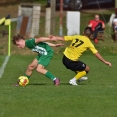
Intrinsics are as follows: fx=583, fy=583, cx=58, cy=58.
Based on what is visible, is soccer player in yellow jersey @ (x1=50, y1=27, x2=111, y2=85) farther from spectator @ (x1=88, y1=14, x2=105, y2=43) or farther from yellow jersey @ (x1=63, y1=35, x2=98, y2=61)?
spectator @ (x1=88, y1=14, x2=105, y2=43)

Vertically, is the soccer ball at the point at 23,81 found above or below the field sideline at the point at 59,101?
below

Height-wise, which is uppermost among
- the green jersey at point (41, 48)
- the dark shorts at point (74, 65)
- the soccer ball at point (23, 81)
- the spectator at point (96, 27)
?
the green jersey at point (41, 48)

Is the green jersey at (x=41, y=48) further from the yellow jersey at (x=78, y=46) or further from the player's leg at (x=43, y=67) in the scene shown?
the yellow jersey at (x=78, y=46)

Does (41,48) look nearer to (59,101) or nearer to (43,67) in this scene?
(43,67)

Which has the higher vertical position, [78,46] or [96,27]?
[78,46]

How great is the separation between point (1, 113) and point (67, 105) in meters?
1.27

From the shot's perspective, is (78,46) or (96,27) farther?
(96,27)

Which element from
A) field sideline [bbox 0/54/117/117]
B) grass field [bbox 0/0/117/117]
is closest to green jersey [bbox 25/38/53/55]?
grass field [bbox 0/0/117/117]

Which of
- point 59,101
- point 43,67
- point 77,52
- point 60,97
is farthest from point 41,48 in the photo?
point 59,101

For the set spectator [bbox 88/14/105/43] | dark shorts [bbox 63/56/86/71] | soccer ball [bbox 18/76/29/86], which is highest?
dark shorts [bbox 63/56/86/71]

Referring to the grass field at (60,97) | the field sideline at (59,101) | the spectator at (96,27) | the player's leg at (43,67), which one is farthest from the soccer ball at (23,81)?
the spectator at (96,27)

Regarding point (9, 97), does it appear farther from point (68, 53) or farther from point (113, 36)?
point (113, 36)

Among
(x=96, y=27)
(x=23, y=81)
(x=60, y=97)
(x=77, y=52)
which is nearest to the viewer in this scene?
(x=60, y=97)

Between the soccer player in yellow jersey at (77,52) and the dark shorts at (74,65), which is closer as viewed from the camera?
the soccer player in yellow jersey at (77,52)
